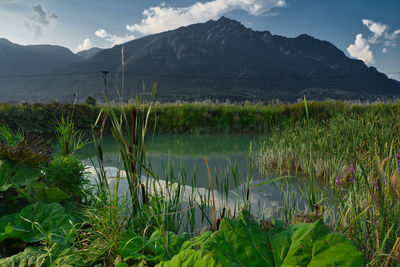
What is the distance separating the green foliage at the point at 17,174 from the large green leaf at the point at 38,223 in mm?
240

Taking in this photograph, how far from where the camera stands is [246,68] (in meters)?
107

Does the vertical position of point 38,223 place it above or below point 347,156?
below

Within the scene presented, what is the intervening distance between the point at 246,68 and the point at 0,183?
111m

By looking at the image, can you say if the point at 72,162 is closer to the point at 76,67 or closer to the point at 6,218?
the point at 6,218

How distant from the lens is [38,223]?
3.19ft

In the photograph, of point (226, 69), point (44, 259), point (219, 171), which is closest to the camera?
point (44, 259)

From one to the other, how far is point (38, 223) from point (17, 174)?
532 mm

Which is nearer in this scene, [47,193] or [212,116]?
[47,193]

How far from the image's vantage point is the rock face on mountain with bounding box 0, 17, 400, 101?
86.2 metres

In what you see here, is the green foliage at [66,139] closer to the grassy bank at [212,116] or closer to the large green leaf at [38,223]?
the large green leaf at [38,223]

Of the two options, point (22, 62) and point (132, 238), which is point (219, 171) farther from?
point (22, 62)

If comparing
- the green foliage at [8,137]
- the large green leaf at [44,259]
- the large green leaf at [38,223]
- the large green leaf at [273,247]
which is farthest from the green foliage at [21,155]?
the large green leaf at [273,247]

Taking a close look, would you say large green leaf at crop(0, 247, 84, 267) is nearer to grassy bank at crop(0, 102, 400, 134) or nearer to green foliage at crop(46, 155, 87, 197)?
green foliage at crop(46, 155, 87, 197)

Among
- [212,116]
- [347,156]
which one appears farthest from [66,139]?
[212,116]
